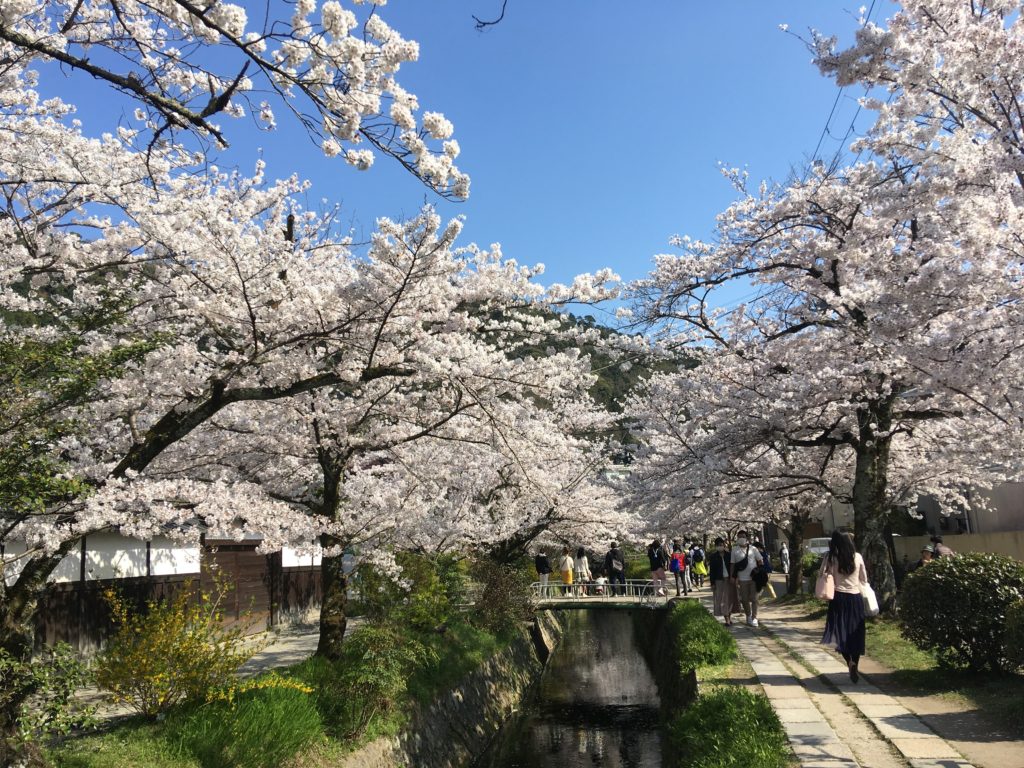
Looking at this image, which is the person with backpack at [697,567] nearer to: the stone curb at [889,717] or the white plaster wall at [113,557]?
the stone curb at [889,717]

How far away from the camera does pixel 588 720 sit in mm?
12938

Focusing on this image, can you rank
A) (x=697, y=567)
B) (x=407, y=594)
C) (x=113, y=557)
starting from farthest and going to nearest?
(x=697, y=567) < (x=113, y=557) < (x=407, y=594)

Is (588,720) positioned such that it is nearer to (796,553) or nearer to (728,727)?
(728,727)

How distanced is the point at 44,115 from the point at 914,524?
96.4ft

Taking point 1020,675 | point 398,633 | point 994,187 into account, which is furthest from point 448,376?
point 1020,675

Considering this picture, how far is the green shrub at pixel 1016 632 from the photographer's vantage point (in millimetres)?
5988

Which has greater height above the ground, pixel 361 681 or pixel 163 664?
pixel 163 664

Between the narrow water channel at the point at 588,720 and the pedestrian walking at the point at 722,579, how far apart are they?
2.33m

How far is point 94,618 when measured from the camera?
414 inches

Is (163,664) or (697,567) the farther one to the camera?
(697,567)

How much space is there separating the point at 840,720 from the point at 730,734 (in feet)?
3.99

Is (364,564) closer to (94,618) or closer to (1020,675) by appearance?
(94,618)

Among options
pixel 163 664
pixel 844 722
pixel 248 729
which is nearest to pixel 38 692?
pixel 163 664

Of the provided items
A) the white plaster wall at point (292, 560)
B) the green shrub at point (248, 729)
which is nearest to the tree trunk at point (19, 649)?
the green shrub at point (248, 729)
